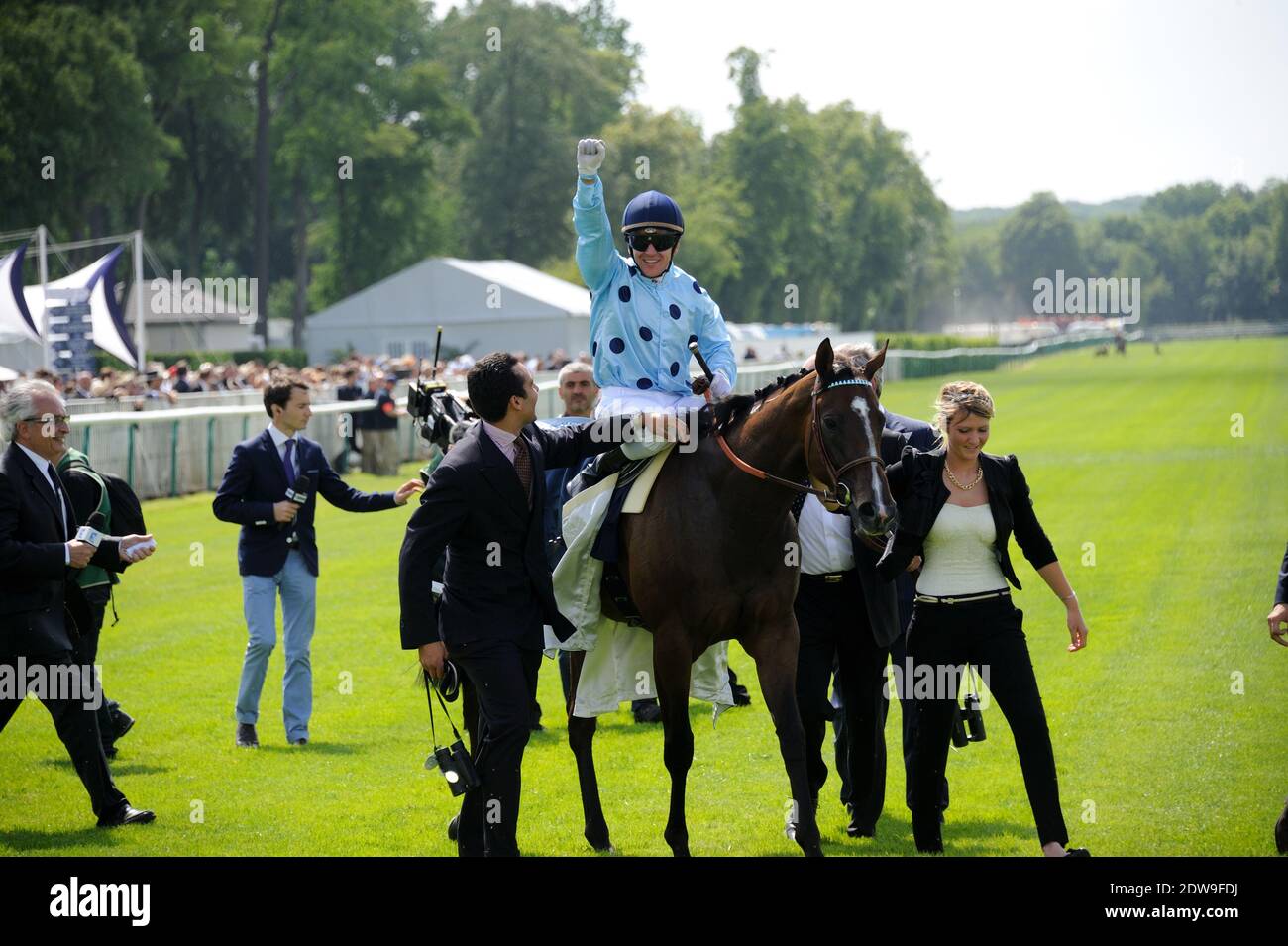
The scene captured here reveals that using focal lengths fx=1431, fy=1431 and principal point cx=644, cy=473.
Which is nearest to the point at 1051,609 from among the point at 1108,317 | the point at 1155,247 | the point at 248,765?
the point at 248,765

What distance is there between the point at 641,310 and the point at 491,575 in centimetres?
175

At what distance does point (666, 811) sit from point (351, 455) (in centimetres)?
2030

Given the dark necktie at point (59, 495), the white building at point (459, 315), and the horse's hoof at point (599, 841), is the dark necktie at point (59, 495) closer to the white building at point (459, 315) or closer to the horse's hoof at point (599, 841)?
the horse's hoof at point (599, 841)

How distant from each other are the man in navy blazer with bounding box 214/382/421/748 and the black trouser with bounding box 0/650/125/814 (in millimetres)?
1778

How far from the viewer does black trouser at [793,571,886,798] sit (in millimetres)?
6582

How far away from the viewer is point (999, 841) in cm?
641

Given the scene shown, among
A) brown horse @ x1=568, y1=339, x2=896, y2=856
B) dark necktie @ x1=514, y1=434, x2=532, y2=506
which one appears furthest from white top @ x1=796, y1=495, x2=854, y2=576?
dark necktie @ x1=514, y1=434, x2=532, y2=506

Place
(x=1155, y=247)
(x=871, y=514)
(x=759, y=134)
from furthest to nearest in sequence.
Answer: (x=1155, y=247) < (x=759, y=134) < (x=871, y=514)

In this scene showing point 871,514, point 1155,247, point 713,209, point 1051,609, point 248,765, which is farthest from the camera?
point 1155,247

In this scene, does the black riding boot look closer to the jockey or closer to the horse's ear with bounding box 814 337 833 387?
the jockey

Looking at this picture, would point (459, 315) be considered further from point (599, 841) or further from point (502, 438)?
point (502, 438)

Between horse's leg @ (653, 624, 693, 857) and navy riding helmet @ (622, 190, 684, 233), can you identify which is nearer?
horse's leg @ (653, 624, 693, 857)

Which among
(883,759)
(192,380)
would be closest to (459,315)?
(192,380)
